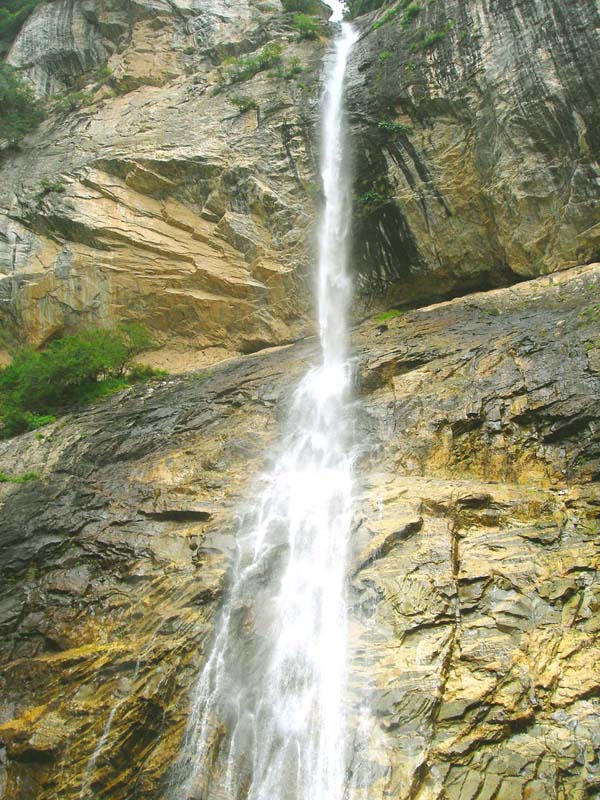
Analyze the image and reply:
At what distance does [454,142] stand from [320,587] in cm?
1222

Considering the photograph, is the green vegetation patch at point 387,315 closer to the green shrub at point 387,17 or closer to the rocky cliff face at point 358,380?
the rocky cliff face at point 358,380

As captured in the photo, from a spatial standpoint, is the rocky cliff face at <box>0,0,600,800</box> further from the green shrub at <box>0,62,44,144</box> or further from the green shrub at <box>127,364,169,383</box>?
the green shrub at <box>127,364,169,383</box>

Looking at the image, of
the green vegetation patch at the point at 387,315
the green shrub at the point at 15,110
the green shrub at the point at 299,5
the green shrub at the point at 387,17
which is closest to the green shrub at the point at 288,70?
the green shrub at the point at 387,17

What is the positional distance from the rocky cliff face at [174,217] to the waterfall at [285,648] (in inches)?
235

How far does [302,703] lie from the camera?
6.77 m

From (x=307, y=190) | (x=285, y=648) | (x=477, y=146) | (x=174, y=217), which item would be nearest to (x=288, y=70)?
(x=307, y=190)

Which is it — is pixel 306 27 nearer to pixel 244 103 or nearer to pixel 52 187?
pixel 244 103

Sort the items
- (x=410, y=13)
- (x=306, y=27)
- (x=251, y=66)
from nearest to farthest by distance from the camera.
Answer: (x=410, y=13) < (x=251, y=66) < (x=306, y=27)

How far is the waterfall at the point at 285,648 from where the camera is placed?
247 inches

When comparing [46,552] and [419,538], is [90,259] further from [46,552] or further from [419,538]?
[419,538]

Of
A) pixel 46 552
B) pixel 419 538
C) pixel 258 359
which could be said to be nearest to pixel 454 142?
pixel 258 359

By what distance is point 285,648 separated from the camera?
24.1ft

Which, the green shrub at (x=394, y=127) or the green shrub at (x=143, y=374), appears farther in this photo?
the green shrub at (x=394, y=127)

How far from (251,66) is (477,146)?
29.4ft
